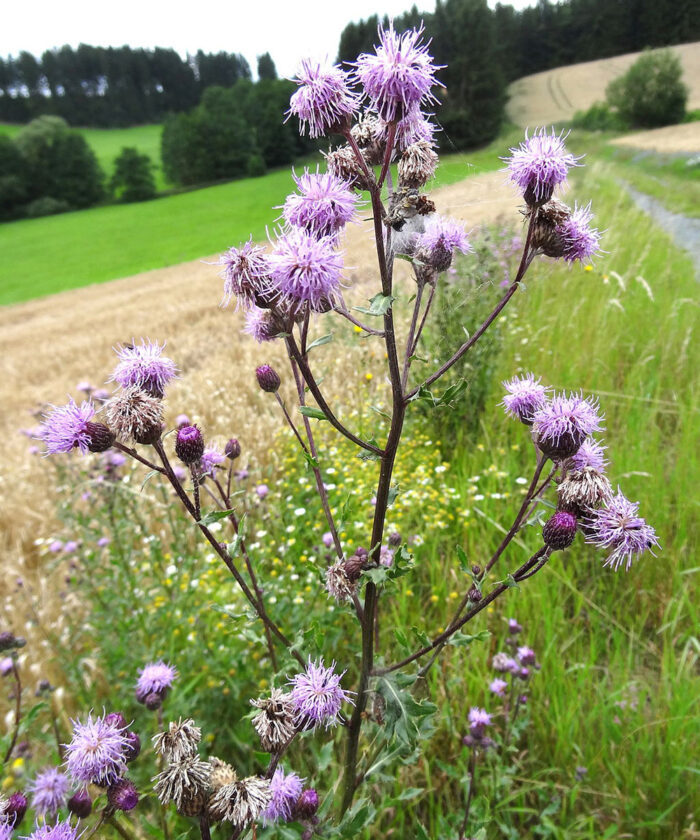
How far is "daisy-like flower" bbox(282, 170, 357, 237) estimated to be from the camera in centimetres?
146

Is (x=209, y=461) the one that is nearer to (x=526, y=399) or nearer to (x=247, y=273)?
(x=247, y=273)

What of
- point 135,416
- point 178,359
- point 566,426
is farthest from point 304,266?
point 178,359

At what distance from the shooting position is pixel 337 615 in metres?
2.85

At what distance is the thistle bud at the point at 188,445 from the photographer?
1.63m

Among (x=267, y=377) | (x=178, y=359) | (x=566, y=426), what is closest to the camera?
(x=566, y=426)

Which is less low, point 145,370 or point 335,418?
point 145,370

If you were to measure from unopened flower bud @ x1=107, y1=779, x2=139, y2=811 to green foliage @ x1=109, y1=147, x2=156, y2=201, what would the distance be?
206 ft

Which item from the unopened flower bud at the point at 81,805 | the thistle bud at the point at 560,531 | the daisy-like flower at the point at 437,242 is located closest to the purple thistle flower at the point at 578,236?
the daisy-like flower at the point at 437,242

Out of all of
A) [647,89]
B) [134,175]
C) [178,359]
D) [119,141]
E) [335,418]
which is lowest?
[178,359]

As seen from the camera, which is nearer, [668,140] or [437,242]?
[437,242]

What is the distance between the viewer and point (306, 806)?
56.2 inches

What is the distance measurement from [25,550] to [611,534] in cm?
432

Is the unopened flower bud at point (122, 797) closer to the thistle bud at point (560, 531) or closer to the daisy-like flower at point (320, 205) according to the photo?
the thistle bud at point (560, 531)

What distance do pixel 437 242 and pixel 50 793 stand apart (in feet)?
6.81
